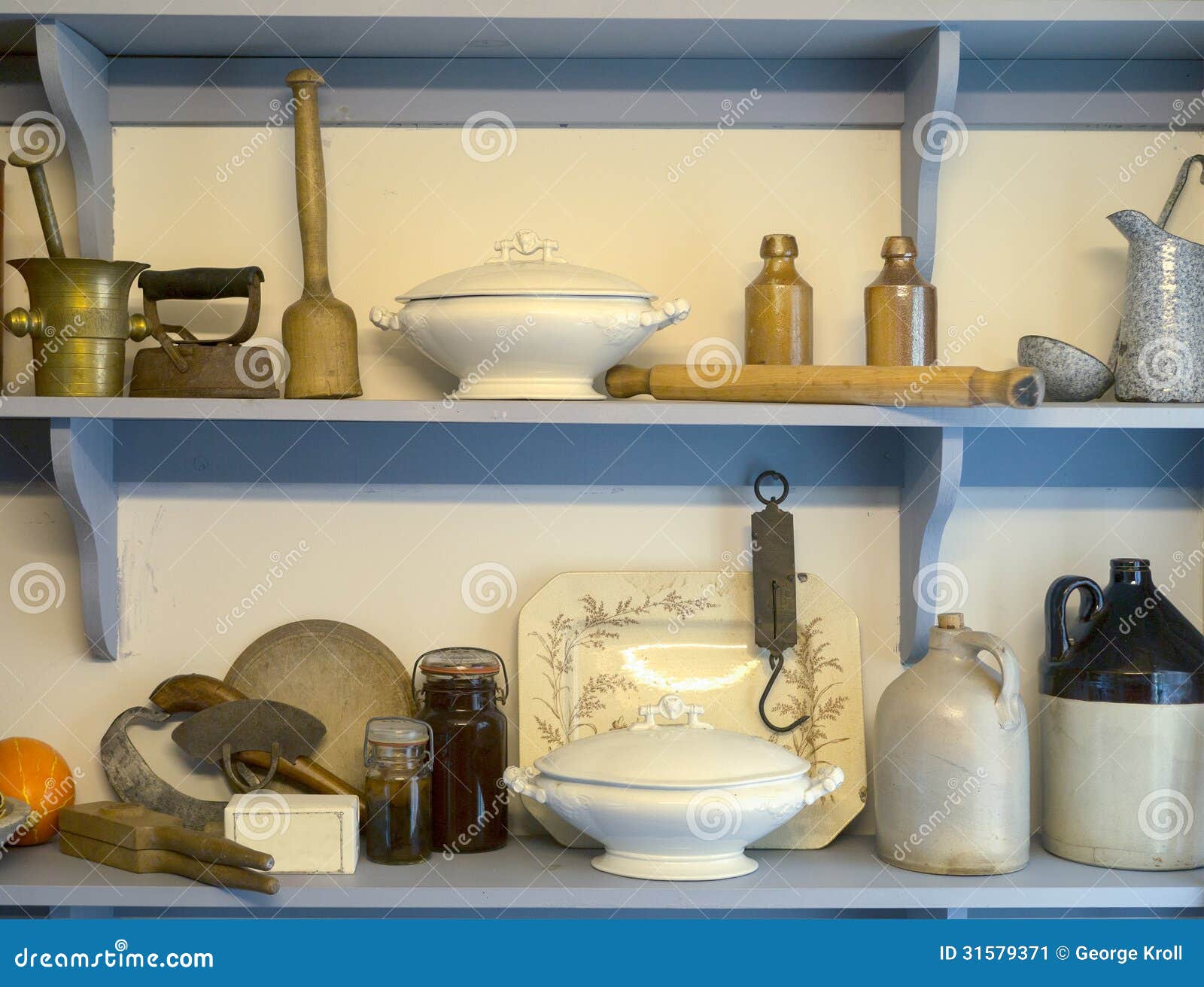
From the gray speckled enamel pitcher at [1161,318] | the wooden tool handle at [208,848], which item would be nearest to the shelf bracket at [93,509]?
the wooden tool handle at [208,848]

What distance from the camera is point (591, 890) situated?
1.17 meters

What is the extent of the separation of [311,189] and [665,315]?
404 millimetres

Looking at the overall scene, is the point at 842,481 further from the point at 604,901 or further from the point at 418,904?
the point at 418,904

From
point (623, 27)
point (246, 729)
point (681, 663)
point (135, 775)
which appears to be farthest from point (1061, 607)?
point (135, 775)

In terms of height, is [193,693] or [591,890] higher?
[193,693]

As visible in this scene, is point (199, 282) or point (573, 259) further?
point (573, 259)

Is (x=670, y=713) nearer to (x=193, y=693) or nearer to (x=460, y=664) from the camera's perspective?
(x=460, y=664)

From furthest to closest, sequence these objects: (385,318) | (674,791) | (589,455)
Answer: (589,455)
(385,318)
(674,791)

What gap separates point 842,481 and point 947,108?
1.35 ft

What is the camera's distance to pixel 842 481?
4.56ft

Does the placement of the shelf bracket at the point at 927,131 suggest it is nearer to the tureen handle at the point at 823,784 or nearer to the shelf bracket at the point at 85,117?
the tureen handle at the point at 823,784

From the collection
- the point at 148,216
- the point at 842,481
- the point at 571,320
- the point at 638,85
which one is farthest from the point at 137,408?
the point at 842,481

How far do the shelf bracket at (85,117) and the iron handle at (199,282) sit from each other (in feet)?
0.28

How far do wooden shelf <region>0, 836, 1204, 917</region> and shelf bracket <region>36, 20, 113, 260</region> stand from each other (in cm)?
65
